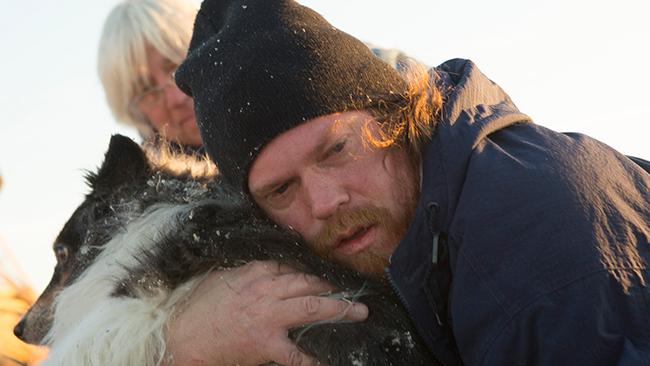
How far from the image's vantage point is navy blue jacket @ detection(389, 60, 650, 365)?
8.45 ft

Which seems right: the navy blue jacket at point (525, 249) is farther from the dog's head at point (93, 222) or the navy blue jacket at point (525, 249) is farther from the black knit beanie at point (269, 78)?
the dog's head at point (93, 222)

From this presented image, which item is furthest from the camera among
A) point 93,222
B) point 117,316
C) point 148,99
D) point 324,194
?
point 148,99

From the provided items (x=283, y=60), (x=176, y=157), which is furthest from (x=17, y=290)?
(x=283, y=60)

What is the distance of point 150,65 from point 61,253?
2.31 m

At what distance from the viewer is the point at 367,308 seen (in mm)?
3143

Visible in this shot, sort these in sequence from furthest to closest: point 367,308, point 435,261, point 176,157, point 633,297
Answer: point 176,157, point 367,308, point 435,261, point 633,297

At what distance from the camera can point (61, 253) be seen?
4.43 metres

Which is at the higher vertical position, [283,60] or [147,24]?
[283,60]

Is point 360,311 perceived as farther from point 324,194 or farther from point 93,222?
point 93,222

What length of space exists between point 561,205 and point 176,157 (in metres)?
2.61

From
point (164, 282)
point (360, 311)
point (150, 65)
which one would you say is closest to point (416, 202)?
A: point (360, 311)

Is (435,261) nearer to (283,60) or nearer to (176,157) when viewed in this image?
(283,60)

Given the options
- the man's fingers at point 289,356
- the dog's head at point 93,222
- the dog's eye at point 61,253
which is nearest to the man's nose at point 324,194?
the man's fingers at point 289,356

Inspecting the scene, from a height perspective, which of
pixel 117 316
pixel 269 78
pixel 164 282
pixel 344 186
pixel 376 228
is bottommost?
pixel 117 316
